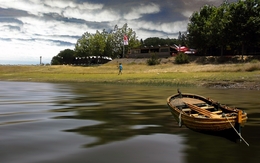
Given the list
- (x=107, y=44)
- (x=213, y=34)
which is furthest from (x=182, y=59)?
(x=107, y=44)

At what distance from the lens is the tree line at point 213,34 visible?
76.2 m

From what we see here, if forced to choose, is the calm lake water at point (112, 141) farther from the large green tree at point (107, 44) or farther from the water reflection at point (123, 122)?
the large green tree at point (107, 44)

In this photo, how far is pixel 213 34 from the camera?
86938 mm

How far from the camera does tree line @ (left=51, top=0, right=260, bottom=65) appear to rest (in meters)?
76.2

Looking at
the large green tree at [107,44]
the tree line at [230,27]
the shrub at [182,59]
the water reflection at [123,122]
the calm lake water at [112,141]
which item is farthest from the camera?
the large green tree at [107,44]

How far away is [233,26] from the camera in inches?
3036

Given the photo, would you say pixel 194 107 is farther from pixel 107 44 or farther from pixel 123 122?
pixel 107 44

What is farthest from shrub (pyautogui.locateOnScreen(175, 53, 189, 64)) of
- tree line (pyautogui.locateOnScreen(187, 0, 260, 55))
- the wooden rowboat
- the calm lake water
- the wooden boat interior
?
the wooden rowboat

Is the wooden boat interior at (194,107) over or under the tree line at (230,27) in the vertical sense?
under

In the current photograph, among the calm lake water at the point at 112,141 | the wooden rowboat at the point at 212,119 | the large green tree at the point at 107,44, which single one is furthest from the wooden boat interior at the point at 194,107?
the large green tree at the point at 107,44

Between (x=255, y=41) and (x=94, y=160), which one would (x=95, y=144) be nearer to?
(x=94, y=160)

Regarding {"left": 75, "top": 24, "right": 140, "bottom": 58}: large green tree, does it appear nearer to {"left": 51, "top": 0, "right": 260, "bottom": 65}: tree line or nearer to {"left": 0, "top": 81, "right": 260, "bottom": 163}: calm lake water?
{"left": 51, "top": 0, "right": 260, "bottom": 65}: tree line

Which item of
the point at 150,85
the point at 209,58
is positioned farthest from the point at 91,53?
the point at 150,85

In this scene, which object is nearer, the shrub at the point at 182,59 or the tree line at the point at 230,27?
the tree line at the point at 230,27
